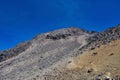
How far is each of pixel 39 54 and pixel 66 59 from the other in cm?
1091

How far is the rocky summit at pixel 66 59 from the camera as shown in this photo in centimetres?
2939

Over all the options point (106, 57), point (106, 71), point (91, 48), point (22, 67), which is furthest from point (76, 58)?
point (22, 67)

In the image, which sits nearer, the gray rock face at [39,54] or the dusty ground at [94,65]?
the dusty ground at [94,65]

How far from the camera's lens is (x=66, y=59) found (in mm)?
36688

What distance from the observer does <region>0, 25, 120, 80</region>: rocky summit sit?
29.4 metres

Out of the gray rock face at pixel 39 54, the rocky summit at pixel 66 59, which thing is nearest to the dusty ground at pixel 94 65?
the rocky summit at pixel 66 59

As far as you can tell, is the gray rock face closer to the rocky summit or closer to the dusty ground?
the rocky summit

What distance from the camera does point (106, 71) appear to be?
2772cm

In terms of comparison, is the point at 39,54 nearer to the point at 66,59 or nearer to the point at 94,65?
the point at 66,59

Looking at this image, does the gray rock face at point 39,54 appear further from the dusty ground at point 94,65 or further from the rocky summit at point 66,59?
the dusty ground at point 94,65

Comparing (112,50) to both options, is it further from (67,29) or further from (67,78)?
(67,29)

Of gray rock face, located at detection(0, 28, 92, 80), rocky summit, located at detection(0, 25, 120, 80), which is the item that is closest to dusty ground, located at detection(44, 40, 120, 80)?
rocky summit, located at detection(0, 25, 120, 80)

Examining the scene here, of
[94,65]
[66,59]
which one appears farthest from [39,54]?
[94,65]

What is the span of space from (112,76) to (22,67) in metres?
19.5
